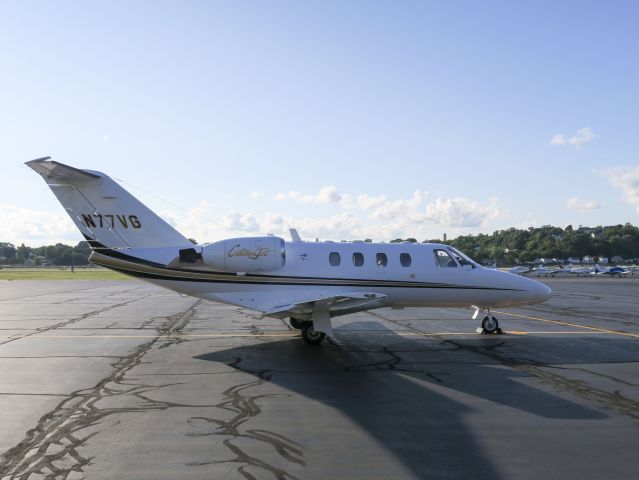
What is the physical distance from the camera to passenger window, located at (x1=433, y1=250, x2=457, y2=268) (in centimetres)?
1684

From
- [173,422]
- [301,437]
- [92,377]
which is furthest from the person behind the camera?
[92,377]

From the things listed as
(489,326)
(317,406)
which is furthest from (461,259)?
(317,406)

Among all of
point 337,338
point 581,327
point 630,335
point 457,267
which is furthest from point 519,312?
point 337,338

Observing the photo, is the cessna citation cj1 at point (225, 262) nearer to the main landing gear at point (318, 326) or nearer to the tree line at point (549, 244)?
the main landing gear at point (318, 326)

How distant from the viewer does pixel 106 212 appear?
49.8 ft

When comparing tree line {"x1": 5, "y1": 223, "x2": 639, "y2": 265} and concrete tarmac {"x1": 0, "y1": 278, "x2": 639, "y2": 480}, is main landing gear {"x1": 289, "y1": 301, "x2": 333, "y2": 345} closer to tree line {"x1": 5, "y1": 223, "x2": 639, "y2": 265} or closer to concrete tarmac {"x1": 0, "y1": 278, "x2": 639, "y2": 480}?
concrete tarmac {"x1": 0, "y1": 278, "x2": 639, "y2": 480}

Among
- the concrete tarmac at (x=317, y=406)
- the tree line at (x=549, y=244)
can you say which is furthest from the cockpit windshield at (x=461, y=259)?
the tree line at (x=549, y=244)

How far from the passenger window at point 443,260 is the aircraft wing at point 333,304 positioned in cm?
275

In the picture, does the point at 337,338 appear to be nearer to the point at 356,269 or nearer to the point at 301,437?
the point at 356,269

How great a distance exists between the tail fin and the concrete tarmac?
2949 mm

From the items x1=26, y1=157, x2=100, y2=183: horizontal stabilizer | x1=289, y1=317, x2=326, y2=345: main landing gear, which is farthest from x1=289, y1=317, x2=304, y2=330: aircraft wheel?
x1=26, y1=157, x2=100, y2=183: horizontal stabilizer

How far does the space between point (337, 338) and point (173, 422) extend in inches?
372

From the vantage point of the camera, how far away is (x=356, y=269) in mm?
16125

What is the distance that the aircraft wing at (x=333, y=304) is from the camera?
1386 cm
